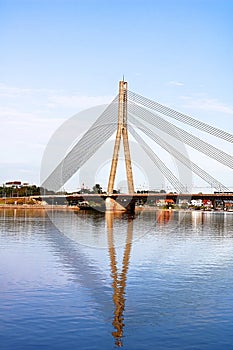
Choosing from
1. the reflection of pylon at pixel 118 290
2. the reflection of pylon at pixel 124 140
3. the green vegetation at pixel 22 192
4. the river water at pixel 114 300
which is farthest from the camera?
the green vegetation at pixel 22 192

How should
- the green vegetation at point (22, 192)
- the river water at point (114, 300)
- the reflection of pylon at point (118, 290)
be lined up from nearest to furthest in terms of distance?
the river water at point (114, 300), the reflection of pylon at point (118, 290), the green vegetation at point (22, 192)

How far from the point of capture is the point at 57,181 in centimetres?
6253

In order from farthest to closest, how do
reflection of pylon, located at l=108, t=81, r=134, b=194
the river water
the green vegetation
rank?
the green vegetation < reflection of pylon, located at l=108, t=81, r=134, b=194 < the river water

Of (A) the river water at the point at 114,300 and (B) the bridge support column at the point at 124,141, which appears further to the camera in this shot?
Answer: (B) the bridge support column at the point at 124,141

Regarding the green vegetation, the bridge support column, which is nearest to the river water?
the bridge support column

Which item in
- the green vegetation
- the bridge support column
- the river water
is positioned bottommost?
the river water

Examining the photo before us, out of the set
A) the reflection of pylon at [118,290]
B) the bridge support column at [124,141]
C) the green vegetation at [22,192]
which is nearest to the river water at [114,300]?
the reflection of pylon at [118,290]

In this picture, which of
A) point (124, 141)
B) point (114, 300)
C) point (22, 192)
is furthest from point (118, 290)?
point (22, 192)

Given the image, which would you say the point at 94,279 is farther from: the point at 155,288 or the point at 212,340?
the point at 212,340

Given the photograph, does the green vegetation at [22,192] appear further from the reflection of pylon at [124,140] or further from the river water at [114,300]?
the river water at [114,300]

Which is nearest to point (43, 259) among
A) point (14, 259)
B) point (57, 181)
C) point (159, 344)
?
point (14, 259)

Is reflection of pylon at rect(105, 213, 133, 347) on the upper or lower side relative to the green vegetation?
lower

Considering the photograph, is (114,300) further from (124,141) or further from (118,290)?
(124,141)

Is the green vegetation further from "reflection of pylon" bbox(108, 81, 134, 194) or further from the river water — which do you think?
the river water
